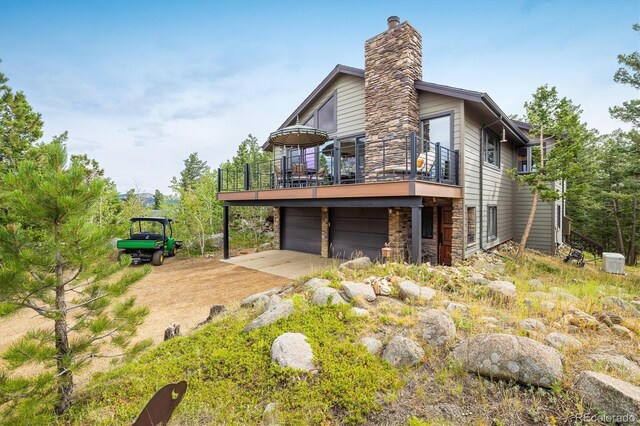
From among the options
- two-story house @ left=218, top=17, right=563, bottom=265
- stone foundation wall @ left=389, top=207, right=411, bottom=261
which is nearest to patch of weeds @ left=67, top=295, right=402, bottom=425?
two-story house @ left=218, top=17, right=563, bottom=265

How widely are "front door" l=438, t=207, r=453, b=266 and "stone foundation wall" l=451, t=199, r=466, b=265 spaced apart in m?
0.71

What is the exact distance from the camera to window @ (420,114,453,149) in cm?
844

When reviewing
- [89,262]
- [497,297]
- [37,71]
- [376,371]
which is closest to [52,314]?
[89,262]

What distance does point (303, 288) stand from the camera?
5328 millimetres

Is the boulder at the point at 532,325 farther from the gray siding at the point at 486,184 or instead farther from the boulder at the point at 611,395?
the gray siding at the point at 486,184

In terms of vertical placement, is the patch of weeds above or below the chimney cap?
below

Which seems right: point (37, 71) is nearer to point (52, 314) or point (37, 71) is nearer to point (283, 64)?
point (283, 64)

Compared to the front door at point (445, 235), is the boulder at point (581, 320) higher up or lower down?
lower down

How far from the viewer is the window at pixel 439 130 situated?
8.44 metres

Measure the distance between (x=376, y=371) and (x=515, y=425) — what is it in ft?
3.91

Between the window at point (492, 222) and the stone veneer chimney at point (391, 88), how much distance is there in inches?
178

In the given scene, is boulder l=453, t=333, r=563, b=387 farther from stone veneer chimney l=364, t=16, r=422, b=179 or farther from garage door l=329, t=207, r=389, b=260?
stone veneer chimney l=364, t=16, r=422, b=179

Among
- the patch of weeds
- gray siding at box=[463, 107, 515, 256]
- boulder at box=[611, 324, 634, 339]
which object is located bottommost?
the patch of weeds

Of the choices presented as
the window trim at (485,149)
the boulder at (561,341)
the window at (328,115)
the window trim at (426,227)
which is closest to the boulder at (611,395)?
the boulder at (561,341)
